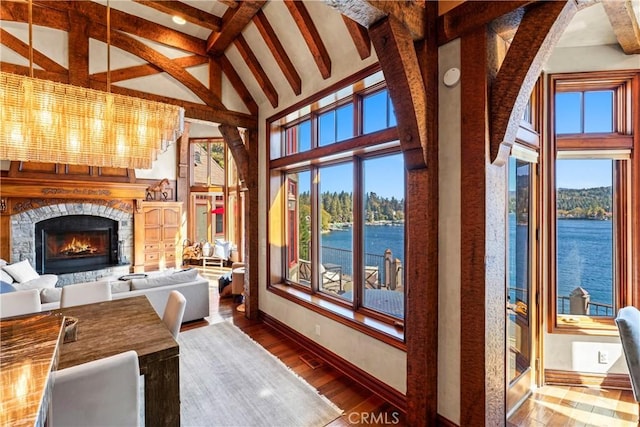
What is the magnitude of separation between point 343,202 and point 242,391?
2.10 m

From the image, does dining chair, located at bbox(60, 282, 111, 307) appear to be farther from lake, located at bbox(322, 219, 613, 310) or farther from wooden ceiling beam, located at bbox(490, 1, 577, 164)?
wooden ceiling beam, located at bbox(490, 1, 577, 164)

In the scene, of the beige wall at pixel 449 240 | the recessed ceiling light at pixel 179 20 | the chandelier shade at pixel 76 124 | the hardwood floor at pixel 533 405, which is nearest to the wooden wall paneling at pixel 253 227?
the hardwood floor at pixel 533 405

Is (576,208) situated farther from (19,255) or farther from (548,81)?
(19,255)

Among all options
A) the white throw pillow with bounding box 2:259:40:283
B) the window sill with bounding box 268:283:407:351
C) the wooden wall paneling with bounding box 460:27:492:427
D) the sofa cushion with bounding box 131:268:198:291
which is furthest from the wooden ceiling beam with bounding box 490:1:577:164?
the white throw pillow with bounding box 2:259:40:283

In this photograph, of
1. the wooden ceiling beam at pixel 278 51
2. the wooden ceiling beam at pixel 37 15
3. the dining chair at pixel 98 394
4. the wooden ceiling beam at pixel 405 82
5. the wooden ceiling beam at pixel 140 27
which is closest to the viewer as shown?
the dining chair at pixel 98 394

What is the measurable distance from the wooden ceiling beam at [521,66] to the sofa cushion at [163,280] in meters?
4.15

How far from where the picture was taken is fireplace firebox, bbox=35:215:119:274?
677 centimetres

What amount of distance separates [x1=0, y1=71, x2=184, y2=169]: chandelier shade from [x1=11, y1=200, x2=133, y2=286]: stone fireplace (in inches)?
225

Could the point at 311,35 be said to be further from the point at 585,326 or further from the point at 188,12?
the point at 585,326

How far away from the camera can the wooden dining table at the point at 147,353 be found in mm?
1712

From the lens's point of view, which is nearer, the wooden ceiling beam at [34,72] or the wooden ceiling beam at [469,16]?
the wooden ceiling beam at [469,16]

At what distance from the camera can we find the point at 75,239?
23.9ft

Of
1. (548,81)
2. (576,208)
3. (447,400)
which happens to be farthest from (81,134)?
(576,208)

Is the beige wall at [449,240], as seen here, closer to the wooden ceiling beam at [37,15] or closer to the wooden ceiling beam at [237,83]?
the wooden ceiling beam at [237,83]
